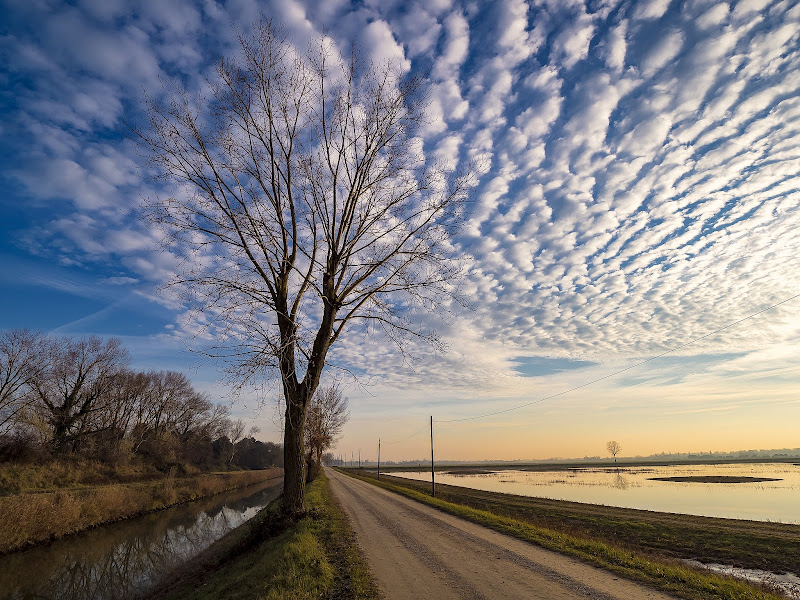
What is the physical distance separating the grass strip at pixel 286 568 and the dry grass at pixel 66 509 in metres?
8.62

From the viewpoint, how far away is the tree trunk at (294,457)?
1208 cm

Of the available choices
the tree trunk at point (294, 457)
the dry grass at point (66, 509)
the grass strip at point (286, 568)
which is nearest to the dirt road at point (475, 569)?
the grass strip at point (286, 568)

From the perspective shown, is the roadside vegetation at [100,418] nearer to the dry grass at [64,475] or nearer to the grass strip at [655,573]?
the dry grass at [64,475]

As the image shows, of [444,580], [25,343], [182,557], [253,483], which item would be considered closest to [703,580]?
[444,580]

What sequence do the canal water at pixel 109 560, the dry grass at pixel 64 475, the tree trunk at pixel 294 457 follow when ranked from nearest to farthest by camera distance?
the tree trunk at pixel 294 457, the canal water at pixel 109 560, the dry grass at pixel 64 475

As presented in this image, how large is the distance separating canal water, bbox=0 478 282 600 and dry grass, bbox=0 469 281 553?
635mm

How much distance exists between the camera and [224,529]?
27.0m

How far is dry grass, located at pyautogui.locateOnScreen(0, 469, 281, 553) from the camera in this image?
17.9 m

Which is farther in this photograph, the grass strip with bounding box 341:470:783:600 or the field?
the field

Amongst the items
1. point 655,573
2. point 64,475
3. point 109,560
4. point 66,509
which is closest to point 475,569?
point 655,573

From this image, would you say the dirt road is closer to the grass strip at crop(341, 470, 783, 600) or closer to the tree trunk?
the grass strip at crop(341, 470, 783, 600)

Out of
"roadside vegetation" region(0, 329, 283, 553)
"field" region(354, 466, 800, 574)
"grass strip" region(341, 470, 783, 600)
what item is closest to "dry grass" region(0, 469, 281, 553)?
"roadside vegetation" region(0, 329, 283, 553)

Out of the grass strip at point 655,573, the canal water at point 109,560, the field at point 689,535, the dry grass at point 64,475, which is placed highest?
the dry grass at point 64,475

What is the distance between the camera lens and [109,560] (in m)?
18.0
